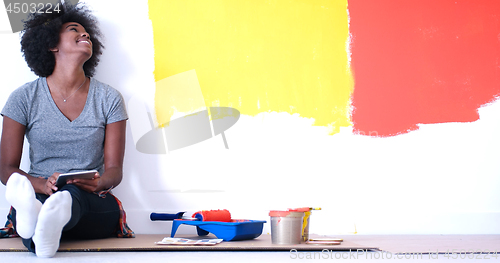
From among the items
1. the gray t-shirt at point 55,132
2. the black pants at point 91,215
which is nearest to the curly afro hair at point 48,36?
the gray t-shirt at point 55,132

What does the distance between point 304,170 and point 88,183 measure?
0.99 meters

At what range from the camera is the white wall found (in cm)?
194

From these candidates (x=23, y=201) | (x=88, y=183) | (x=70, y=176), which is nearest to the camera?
(x=23, y=201)

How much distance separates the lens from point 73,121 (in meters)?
1.64

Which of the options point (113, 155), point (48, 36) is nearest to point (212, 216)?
point (113, 155)

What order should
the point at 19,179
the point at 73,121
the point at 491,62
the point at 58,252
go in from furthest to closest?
the point at 491,62 < the point at 73,121 < the point at 58,252 < the point at 19,179

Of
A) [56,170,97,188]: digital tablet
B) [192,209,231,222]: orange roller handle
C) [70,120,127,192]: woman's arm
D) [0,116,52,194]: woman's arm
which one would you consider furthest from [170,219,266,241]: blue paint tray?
[0,116,52,194]: woman's arm

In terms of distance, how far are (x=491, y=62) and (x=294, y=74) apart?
3.23 ft

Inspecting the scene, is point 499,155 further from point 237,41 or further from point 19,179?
point 19,179

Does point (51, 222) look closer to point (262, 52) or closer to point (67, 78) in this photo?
point (67, 78)

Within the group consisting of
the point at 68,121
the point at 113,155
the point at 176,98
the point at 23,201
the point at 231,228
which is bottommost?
A: the point at 231,228

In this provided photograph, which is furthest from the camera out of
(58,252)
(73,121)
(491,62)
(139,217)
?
(491,62)

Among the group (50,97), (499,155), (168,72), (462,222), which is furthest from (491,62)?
(50,97)

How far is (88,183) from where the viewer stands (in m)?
1.42
